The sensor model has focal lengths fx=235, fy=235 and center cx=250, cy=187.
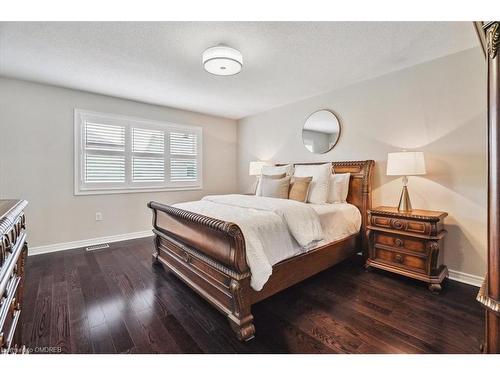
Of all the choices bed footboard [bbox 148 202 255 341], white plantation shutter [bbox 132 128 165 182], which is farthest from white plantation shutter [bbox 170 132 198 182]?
bed footboard [bbox 148 202 255 341]

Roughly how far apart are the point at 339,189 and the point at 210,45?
230cm

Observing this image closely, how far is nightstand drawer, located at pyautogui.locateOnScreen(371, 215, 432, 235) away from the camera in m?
2.30

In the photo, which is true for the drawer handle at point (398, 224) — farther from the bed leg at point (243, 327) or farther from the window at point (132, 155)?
the window at point (132, 155)

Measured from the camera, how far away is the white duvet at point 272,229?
5.67 feet

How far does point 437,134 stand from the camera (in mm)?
2627

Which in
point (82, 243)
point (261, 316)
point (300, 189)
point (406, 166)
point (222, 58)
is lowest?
point (261, 316)

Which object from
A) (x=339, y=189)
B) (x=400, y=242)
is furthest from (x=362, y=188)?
(x=400, y=242)

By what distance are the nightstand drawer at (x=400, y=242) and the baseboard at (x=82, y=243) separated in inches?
146

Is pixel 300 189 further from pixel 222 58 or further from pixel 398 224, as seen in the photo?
pixel 222 58

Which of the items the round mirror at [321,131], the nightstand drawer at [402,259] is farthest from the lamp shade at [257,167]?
the nightstand drawer at [402,259]
